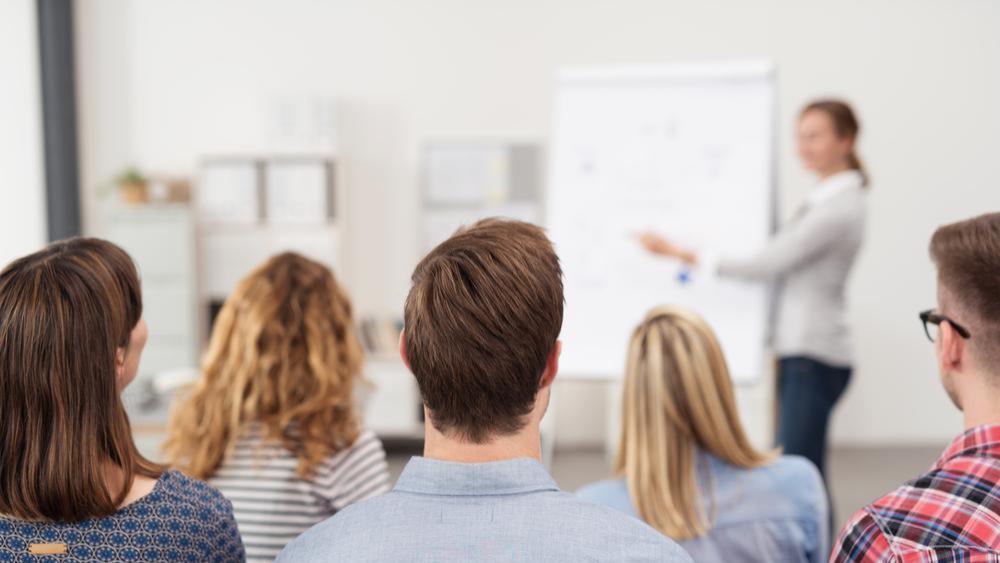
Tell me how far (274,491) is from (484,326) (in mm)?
876

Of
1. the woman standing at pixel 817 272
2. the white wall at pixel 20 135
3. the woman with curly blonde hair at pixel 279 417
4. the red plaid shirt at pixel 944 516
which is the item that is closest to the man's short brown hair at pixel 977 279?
the red plaid shirt at pixel 944 516

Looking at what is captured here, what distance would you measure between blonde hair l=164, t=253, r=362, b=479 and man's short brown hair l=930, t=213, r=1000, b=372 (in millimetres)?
1029

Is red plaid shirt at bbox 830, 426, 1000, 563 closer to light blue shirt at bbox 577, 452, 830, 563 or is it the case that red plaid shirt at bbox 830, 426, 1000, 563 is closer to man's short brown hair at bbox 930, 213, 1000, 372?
man's short brown hair at bbox 930, 213, 1000, 372

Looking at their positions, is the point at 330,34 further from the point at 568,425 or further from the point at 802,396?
the point at 802,396

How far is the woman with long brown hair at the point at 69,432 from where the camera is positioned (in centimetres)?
104

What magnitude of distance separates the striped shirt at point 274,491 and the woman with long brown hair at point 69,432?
1.58 feet

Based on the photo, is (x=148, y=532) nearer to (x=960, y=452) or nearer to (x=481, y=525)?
(x=481, y=525)

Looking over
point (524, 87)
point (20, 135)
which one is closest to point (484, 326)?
point (524, 87)

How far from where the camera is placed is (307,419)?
5.31 feet

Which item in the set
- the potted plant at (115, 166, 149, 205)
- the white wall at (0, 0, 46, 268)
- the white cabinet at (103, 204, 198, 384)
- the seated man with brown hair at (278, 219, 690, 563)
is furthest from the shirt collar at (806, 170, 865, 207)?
the white wall at (0, 0, 46, 268)

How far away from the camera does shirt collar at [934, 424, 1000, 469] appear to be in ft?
3.67

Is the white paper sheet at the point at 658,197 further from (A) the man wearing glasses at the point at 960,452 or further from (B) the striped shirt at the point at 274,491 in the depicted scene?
(A) the man wearing glasses at the point at 960,452

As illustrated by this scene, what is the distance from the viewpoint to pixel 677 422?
156 centimetres

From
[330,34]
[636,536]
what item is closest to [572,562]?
[636,536]
